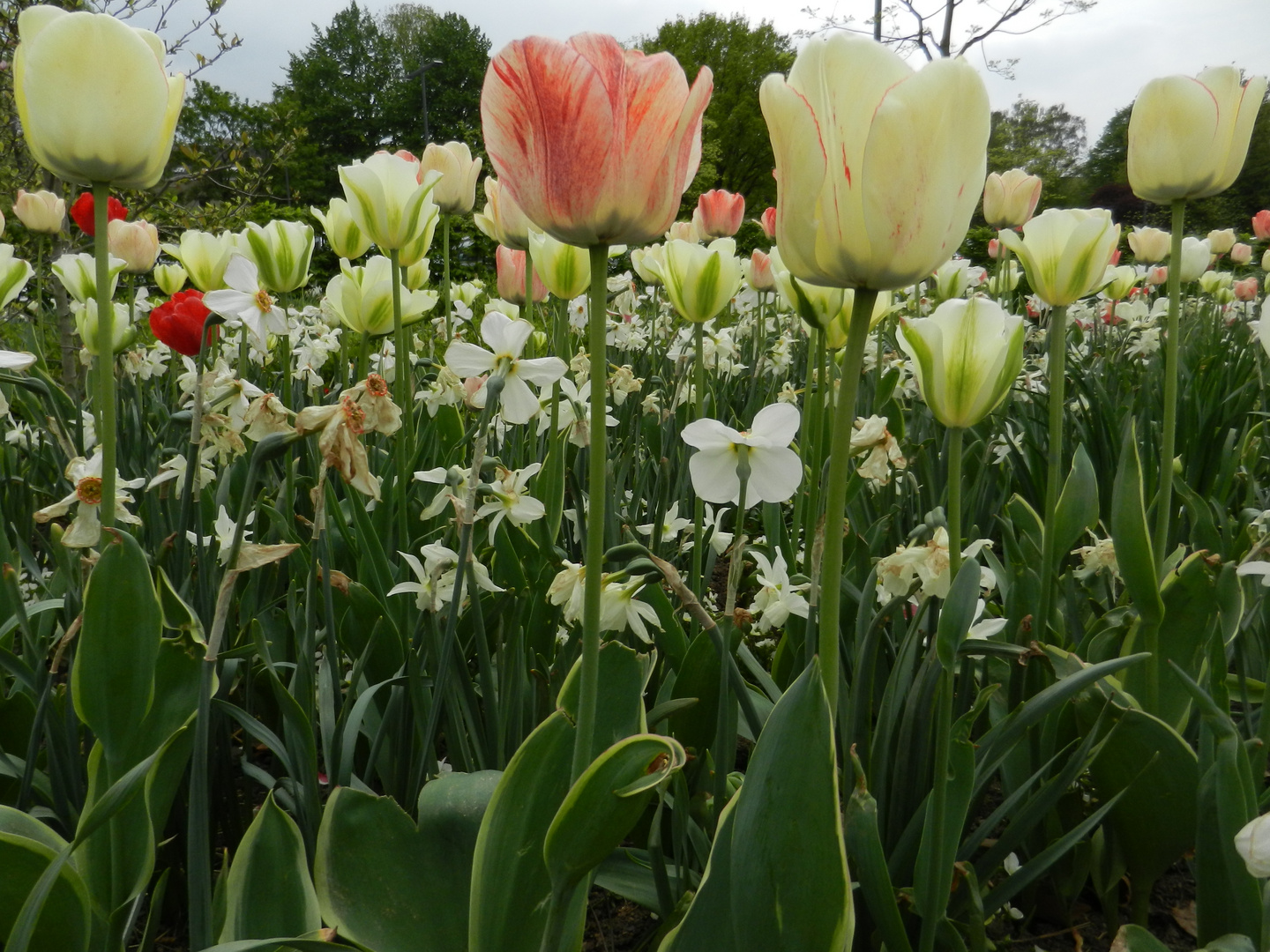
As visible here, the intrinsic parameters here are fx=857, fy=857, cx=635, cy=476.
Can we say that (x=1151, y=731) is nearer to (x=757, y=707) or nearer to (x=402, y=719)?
(x=757, y=707)

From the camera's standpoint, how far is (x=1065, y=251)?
128cm

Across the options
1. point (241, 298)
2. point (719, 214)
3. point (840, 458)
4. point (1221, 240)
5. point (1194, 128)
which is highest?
point (1221, 240)

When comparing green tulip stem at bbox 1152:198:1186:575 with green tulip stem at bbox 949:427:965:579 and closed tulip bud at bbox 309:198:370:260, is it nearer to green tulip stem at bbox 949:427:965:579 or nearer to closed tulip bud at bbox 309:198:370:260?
green tulip stem at bbox 949:427:965:579

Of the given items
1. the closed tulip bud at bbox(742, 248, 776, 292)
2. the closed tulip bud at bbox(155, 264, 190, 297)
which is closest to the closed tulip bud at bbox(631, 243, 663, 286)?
the closed tulip bud at bbox(742, 248, 776, 292)

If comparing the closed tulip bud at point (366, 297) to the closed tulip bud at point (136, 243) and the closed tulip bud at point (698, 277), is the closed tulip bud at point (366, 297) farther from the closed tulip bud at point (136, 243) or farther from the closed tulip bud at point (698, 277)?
the closed tulip bud at point (136, 243)

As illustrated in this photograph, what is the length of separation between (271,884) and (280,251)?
1.39 m

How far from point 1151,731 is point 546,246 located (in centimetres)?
138

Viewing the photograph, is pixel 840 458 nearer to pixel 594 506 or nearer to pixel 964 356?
pixel 594 506

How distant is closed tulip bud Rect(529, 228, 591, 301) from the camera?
5.91 feet

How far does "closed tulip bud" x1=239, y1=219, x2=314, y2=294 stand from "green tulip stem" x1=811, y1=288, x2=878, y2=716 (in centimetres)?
147

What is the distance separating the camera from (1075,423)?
7.97ft

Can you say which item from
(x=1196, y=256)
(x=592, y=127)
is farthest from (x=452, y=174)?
(x=1196, y=256)

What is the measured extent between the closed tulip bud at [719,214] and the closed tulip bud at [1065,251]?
1894 mm

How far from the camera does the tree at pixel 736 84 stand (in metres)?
24.5
